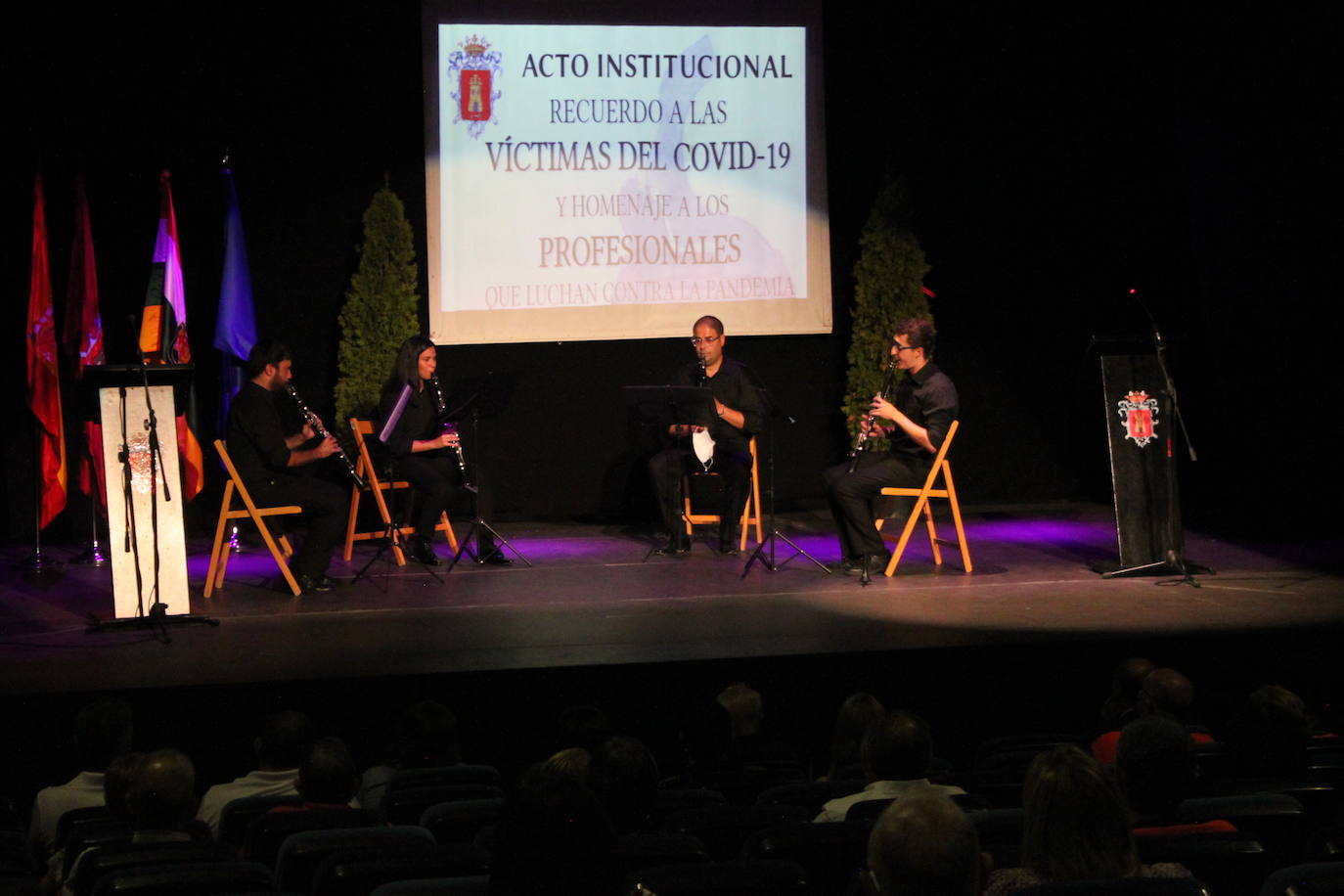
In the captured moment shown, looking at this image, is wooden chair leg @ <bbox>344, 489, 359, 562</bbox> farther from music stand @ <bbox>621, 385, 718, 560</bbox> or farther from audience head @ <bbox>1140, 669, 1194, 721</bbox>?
audience head @ <bbox>1140, 669, 1194, 721</bbox>

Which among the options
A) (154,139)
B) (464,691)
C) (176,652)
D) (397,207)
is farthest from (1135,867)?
(154,139)

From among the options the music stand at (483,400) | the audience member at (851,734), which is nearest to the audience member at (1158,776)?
the audience member at (851,734)

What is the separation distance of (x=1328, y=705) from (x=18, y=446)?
7598 mm

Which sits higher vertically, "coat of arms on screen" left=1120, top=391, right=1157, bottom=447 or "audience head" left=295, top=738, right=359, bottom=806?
"coat of arms on screen" left=1120, top=391, right=1157, bottom=447

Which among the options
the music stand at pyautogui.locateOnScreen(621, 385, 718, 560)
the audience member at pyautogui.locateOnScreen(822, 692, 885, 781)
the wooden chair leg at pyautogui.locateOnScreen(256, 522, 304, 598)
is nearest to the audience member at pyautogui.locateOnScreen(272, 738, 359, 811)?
the audience member at pyautogui.locateOnScreen(822, 692, 885, 781)

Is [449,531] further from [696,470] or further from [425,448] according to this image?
[696,470]

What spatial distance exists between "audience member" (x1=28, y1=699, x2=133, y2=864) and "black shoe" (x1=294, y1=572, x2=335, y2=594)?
119 inches

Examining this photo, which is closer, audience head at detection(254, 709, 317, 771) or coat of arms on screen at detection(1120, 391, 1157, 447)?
audience head at detection(254, 709, 317, 771)

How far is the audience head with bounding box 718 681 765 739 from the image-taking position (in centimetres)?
453

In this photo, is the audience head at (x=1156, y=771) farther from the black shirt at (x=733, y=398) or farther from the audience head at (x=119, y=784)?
the black shirt at (x=733, y=398)

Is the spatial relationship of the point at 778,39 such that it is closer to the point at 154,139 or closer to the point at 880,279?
the point at 880,279

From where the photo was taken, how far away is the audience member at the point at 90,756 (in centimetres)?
374

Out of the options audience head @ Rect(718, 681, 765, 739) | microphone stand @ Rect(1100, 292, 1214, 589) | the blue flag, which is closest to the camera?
audience head @ Rect(718, 681, 765, 739)

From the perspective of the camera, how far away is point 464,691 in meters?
5.39
